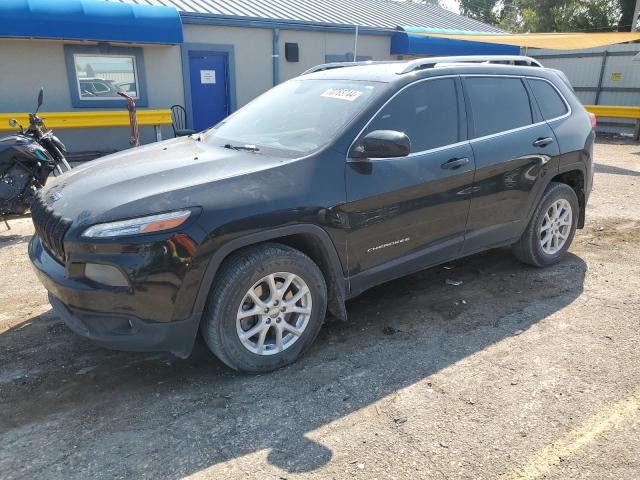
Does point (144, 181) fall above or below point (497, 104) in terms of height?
below

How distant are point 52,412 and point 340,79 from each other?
9.60 feet

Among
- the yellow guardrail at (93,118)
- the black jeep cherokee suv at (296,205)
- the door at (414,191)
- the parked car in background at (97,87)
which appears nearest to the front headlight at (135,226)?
the black jeep cherokee suv at (296,205)

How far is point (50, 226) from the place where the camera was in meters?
2.97

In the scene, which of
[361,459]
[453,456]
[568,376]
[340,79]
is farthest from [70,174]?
[568,376]

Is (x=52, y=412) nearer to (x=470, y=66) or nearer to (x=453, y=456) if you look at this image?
(x=453, y=456)

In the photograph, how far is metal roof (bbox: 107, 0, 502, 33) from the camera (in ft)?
39.4

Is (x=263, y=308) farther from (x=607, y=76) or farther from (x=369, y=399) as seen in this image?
(x=607, y=76)

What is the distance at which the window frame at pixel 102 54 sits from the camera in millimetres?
10781

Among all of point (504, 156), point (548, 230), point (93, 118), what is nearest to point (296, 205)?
point (504, 156)

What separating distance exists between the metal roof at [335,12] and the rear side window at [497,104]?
9157mm

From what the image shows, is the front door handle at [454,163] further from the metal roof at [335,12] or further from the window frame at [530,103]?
the metal roof at [335,12]

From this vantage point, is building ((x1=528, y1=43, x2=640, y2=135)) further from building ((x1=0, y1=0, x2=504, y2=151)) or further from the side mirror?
the side mirror

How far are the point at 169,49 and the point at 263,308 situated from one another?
406 inches

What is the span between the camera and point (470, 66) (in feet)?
13.4
